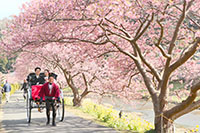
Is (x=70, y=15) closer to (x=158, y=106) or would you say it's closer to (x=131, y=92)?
(x=158, y=106)

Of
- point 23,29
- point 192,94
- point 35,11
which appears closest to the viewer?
point 192,94

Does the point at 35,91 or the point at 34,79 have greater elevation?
the point at 34,79

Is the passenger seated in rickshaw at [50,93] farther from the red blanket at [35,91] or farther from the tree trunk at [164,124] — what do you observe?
the tree trunk at [164,124]

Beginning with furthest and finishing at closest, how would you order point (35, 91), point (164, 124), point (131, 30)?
point (131, 30) < point (35, 91) < point (164, 124)

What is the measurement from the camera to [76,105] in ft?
65.2

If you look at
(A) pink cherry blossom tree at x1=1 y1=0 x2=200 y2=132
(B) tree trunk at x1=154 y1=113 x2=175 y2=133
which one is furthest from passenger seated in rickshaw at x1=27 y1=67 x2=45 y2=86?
(B) tree trunk at x1=154 y1=113 x2=175 y2=133

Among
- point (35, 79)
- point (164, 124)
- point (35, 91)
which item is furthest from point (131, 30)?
point (35, 91)

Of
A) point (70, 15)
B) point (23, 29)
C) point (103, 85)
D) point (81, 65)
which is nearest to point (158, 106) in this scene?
point (70, 15)

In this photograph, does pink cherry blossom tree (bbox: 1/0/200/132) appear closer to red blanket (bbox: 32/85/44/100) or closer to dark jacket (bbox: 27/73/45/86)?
dark jacket (bbox: 27/73/45/86)

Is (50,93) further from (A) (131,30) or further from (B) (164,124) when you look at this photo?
(A) (131,30)

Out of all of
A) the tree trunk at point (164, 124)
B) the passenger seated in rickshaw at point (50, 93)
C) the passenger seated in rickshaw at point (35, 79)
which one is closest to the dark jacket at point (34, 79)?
the passenger seated in rickshaw at point (35, 79)

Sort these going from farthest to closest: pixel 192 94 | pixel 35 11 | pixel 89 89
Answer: pixel 89 89
pixel 35 11
pixel 192 94

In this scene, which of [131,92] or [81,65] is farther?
[81,65]

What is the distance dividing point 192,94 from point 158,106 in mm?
1429
